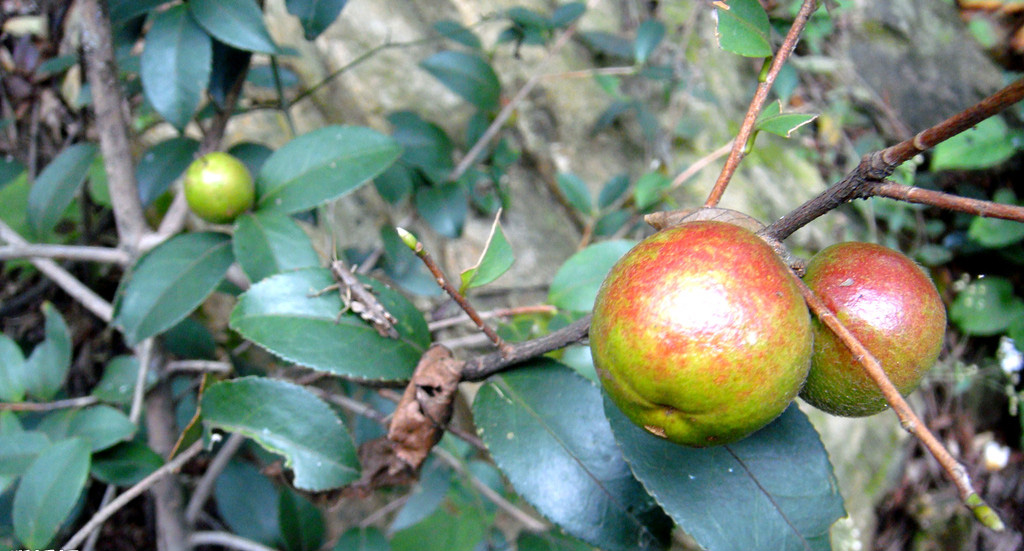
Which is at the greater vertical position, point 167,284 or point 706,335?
point 706,335

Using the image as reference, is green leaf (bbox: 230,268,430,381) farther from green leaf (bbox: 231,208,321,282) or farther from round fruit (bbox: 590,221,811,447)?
round fruit (bbox: 590,221,811,447)

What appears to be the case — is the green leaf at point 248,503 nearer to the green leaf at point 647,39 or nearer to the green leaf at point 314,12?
the green leaf at point 314,12

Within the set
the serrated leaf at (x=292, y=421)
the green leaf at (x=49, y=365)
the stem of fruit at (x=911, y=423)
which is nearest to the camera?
the stem of fruit at (x=911, y=423)

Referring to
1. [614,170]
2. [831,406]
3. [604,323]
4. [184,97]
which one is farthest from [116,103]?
[614,170]

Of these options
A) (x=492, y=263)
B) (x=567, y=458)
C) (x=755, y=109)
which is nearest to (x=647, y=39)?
(x=755, y=109)

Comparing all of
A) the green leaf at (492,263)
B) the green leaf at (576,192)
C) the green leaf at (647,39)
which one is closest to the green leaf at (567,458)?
the green leaf at (492,263)

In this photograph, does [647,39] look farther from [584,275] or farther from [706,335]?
[706,335]
